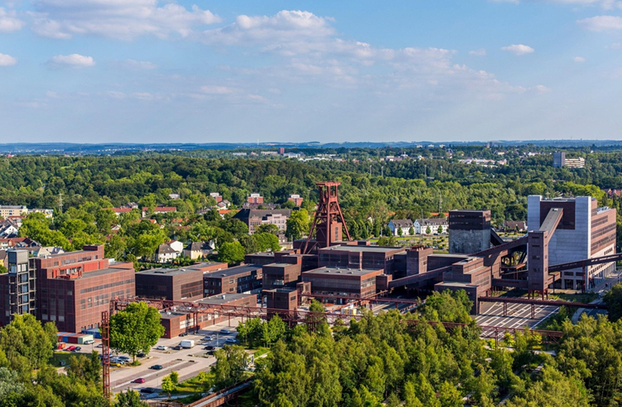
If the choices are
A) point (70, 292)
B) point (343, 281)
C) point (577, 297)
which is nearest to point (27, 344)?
point (70, 292)

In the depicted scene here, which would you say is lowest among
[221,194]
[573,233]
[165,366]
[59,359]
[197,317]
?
[59,359]

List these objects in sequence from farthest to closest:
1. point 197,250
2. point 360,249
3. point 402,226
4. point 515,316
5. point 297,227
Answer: point 402,226 → point 297,227 → point 197,250 → point 360,249 → point 515,316

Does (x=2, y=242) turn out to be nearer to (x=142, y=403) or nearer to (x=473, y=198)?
(x=142, y=403)

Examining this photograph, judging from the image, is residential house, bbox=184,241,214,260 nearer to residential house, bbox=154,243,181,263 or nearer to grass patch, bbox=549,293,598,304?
residential house, bbox=154,243,181,263

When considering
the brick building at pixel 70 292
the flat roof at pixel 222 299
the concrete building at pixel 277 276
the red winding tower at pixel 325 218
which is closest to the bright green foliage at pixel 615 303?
the flat roof at pixel 222 299

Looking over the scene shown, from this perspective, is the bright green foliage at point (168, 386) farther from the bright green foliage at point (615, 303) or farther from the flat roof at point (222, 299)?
the bright green foliage at point (615, 303)

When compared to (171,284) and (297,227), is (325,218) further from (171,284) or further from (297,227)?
(297,227)
